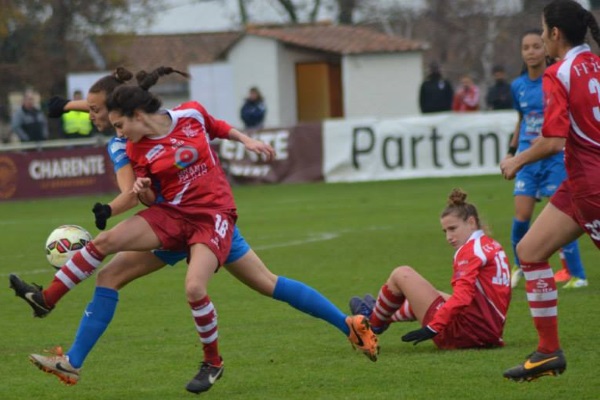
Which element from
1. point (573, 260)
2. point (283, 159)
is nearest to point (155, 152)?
point (573, 260)

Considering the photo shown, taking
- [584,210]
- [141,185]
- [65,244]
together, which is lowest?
[65,244]

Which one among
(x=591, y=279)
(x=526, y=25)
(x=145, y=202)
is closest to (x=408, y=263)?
(x=591, y=279)

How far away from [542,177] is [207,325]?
4413 millimetres

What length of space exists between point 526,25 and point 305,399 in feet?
97.2

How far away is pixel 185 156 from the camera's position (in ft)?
22.2

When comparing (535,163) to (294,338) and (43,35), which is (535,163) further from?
(43,35)

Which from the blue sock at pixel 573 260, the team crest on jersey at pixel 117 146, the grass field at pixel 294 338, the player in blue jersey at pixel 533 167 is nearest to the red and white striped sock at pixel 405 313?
the grass field at pixel 294 338

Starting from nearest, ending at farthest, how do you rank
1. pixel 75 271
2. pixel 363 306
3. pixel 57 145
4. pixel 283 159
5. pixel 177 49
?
1. pixel 75 271
2. pixel 363 306
3. pixel 57 145
4. pixel 283 159
5. pixel 177 49

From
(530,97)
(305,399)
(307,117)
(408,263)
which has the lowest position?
(307,117)

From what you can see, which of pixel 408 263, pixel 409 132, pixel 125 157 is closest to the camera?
pixel 125 157

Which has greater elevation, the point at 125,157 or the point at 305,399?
the point at 125,157

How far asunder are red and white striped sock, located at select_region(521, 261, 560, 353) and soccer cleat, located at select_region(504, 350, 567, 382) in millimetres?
66

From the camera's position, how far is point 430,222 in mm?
16125

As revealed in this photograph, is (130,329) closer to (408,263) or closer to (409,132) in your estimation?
(408,263)
